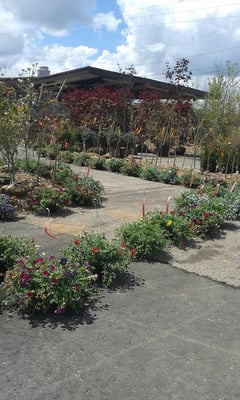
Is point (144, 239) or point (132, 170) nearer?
point (144, 239)

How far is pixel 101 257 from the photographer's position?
425 centimetres

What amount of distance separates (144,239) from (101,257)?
844 millimetres

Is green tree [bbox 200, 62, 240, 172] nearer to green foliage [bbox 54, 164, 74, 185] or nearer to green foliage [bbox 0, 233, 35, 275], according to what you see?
green foliage [bbox 54, 164, 74, 185]

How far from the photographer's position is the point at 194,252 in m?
5.40

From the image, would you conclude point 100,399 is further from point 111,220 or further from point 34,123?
point 34,123

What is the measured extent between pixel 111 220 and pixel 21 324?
11.7ft

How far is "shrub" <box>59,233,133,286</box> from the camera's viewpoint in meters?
4.18

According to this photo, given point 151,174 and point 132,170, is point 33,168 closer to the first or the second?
point 151,174

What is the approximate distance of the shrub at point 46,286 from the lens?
342cm

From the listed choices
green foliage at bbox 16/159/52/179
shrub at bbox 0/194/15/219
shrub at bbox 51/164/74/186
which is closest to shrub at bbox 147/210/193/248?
shrub at bbox 0/194/15/219

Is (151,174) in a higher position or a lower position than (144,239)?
higher

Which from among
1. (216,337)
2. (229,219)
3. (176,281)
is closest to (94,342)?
(216,337)

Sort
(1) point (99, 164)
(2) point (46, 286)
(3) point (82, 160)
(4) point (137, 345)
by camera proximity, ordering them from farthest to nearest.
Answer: (3) point (82, 160), (1) point (99, 164), (2) point (46, 286), (4) point (137, 345)

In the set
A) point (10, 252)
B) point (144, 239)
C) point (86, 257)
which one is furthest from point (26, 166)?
point (86, 257)
